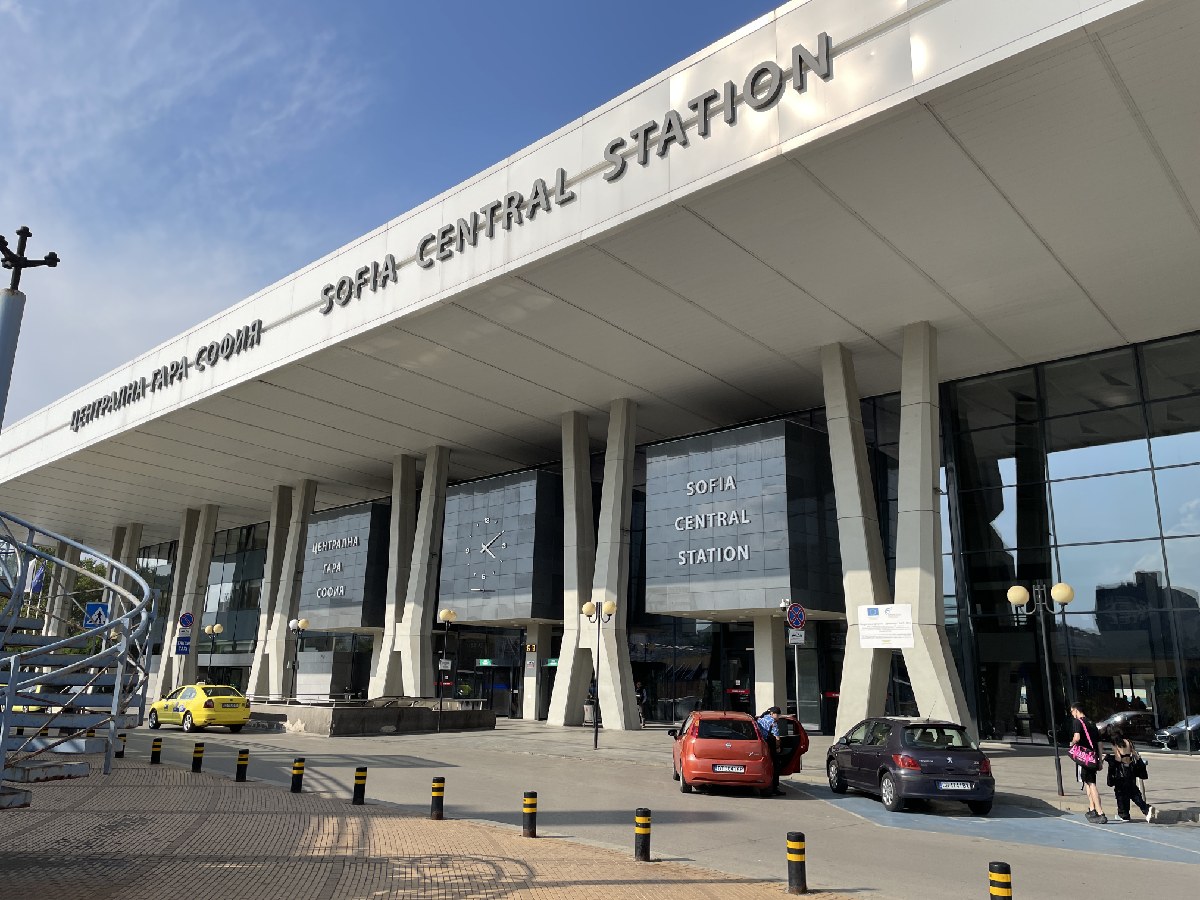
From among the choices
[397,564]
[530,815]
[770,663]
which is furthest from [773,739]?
[397,564]

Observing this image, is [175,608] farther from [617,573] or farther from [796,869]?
[796,869]

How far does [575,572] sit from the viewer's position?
32.8 m

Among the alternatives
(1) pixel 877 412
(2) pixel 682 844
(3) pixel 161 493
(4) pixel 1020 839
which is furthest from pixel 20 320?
(3) pixel 161 493

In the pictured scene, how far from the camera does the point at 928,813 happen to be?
45.2ft

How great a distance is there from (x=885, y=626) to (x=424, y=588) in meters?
21.2

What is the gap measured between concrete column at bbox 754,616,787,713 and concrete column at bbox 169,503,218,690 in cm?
3523

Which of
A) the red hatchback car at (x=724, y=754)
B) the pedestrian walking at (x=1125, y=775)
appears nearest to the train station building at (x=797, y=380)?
the red hatchback car at (x=724, y=754)

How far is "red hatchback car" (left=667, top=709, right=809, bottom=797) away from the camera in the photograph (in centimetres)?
1491

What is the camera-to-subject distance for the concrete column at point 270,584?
4516 centimetres

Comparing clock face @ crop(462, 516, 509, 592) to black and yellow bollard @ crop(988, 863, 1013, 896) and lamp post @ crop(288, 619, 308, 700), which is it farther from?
black and yellow bollard @ crop(988, 863, 1013, 896)

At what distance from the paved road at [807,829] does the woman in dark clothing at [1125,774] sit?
0.32 meters

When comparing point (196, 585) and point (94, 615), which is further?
point (196, 585)

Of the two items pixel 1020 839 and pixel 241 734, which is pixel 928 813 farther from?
pixel 241 734

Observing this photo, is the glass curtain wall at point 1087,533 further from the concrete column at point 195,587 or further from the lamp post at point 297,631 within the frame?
the concrete column at point 195,587
